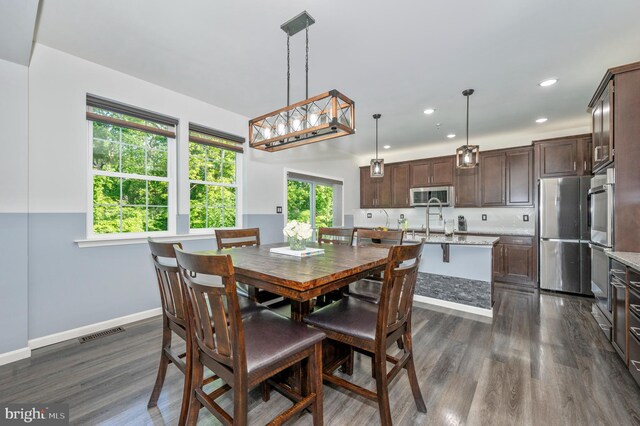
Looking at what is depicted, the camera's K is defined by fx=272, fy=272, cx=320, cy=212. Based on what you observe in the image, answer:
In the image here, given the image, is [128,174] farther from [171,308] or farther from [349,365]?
[349,365]

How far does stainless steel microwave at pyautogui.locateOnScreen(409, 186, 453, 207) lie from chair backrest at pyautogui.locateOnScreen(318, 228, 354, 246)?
299 cm

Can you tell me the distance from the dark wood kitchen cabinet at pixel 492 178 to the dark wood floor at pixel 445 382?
8.34 feet

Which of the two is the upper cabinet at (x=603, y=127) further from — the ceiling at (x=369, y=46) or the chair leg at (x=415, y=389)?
the chair leg at (x=415, y=389)

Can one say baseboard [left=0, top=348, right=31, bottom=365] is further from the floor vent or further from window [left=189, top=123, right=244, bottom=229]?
window [left=189, top=123, right=244, bottom=229]

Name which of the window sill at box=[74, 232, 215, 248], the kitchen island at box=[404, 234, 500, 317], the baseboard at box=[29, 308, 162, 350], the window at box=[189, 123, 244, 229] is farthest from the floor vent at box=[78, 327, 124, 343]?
the kitchen island at box=[404, 234, 500, 317]

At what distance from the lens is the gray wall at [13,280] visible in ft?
6.93

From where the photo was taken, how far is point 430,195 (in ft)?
17.7

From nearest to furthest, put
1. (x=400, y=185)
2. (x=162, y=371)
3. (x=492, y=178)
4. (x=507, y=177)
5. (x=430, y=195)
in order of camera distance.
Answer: (x=162, y=371) → (x=507, y=177) → (x=492, y=178) → (x=430, y=195) → (x=400, y=185)

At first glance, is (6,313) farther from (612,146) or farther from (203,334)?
(612,146)

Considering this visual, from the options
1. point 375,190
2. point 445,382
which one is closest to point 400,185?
point 375,190

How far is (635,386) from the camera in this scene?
6.00ft

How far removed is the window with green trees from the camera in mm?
2719

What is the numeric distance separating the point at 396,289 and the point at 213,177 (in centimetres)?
305

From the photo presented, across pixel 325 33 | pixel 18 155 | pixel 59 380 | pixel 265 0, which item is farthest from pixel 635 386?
pixel 18 155
